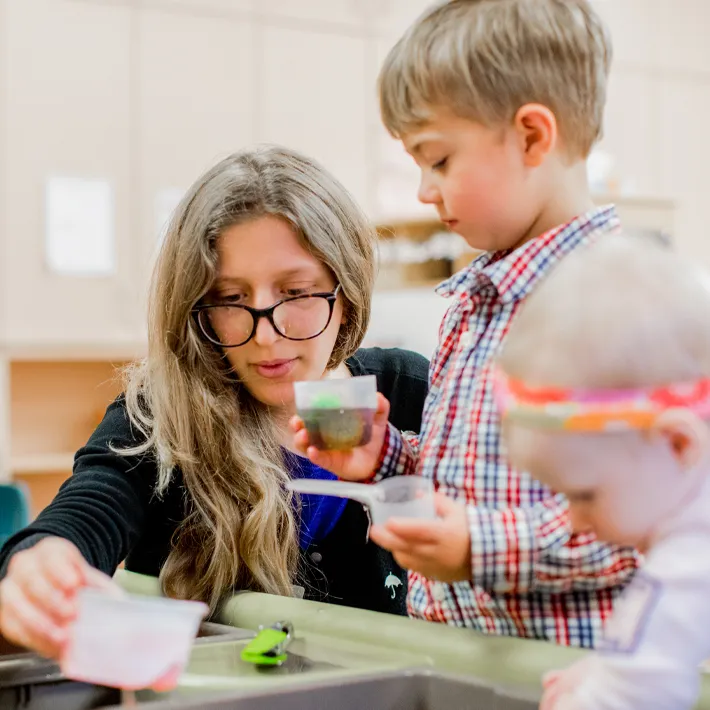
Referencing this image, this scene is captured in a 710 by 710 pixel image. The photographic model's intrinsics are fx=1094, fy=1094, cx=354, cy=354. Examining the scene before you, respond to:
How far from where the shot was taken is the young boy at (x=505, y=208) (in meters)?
0.99

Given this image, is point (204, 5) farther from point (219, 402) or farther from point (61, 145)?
point (219, 402)

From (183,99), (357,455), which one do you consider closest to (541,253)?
(357,455)

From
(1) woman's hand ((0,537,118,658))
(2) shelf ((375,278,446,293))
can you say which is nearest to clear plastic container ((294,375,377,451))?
(1) woman's hand ((0,537,118,658))

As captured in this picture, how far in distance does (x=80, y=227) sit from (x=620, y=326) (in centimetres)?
388

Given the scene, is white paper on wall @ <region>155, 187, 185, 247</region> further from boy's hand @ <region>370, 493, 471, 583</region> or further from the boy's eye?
the boy's eye

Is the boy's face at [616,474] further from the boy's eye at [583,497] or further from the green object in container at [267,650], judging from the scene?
the green object in container at [267,650]

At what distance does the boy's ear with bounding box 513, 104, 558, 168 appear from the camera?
105cm

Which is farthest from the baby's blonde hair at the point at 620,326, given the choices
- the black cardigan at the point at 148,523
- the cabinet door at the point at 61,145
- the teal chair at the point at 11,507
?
the cabinet door at the point at 61,145

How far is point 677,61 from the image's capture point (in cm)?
598

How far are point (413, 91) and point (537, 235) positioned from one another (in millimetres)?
198

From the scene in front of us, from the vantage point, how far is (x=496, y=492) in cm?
107

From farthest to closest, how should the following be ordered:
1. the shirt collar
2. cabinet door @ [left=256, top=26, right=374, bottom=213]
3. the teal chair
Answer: cabinet door @ [left=256, top=26, right=374, bottom=213]
the teal chair
the shirt collar

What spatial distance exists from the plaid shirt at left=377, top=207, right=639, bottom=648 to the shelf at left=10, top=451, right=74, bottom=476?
328 centimetres

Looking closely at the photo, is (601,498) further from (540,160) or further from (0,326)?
(0,326)
